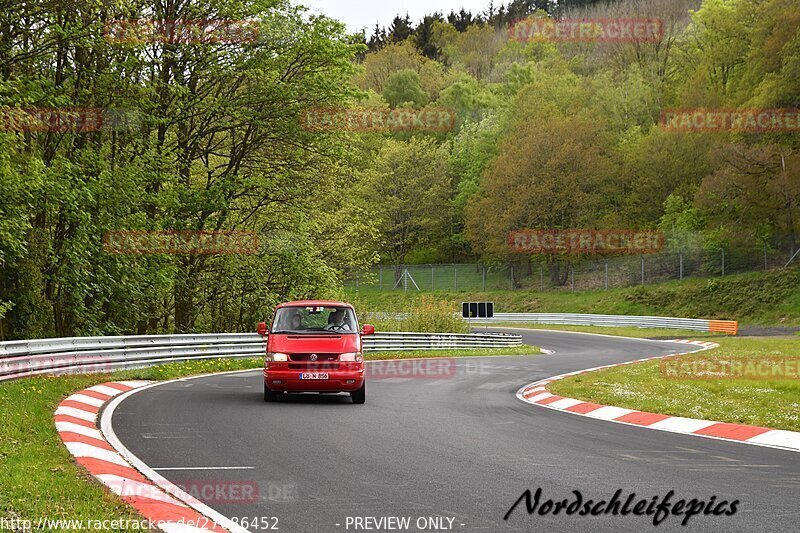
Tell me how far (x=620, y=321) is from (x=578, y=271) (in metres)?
12.3

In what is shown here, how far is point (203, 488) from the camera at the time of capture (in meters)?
7.31

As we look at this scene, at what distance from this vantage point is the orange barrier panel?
161 feet

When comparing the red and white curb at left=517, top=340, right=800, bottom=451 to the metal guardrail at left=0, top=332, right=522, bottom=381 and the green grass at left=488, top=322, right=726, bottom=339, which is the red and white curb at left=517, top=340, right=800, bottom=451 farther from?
the green grass at left=488, top=322, right=726, bottom=339

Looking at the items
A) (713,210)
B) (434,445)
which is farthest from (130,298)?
(713,210)

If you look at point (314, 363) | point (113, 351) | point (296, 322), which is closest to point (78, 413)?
point (314, 363)

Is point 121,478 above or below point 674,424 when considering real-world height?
above

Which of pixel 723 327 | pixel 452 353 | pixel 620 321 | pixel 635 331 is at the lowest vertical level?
pixel 635 331

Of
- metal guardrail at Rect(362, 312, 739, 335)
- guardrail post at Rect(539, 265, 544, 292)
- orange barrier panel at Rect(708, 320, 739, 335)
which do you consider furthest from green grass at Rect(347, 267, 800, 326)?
orange barrier panel at Rect(708, 320, 739, 335)

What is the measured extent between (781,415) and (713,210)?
5075cm

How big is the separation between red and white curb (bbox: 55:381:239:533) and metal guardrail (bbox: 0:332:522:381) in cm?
377

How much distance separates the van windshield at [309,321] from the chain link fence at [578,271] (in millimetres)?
29176

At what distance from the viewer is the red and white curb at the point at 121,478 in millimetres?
6148

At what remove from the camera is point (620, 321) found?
58469 mm

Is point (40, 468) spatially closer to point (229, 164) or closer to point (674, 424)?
point (674, 424)
